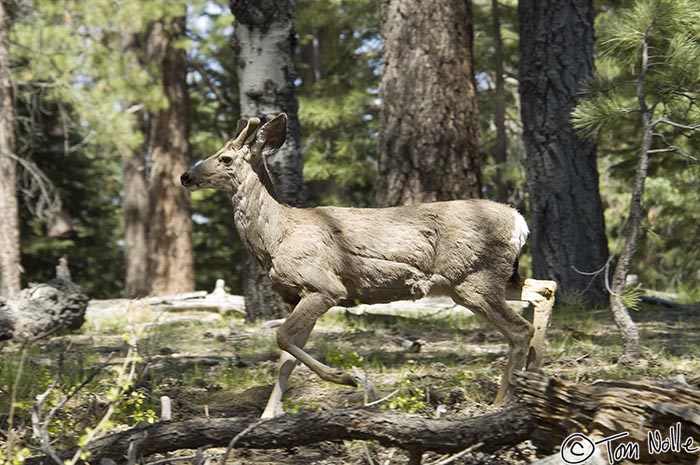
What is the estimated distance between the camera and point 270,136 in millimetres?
5348

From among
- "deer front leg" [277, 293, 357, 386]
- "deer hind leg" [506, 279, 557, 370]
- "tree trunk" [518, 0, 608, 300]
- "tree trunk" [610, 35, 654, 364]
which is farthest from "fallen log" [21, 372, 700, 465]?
"tree trunk" [518, 0, 608, 300]

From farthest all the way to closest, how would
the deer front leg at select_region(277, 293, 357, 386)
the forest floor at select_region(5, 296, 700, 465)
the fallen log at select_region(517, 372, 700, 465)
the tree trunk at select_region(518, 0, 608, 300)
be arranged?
the tree trunk at select_region(518, 0, 608, 300) → the deer front leg at select_region(277, 293, 357, 386) → the forest floor at select_region(5, 296, 700, 465) → the fallen log at select_region(517, 372, 700, 465)

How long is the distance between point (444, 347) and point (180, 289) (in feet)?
39.1

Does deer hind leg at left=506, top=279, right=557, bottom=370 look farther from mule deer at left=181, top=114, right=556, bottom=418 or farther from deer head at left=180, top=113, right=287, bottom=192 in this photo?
deer head at left=180, top=113, right=287, bottom=192

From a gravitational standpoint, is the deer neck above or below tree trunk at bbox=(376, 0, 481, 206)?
below

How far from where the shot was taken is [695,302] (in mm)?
10266

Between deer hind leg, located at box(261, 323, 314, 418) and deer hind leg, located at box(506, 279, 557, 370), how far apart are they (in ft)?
4.62

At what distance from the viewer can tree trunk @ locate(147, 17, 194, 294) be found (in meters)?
18.5

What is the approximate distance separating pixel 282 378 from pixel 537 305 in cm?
172

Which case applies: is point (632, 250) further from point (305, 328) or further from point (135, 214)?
point (135, 214)

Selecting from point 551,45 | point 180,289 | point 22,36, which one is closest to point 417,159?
point 551,45

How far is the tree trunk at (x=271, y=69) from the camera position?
8.62 m
